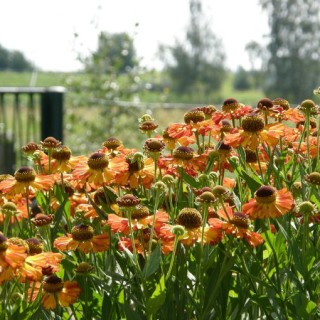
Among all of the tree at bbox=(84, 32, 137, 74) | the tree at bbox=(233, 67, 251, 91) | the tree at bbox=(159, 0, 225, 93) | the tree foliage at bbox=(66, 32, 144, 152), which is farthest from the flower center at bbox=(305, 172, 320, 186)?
the tree at bbox=(233, 67, 251, 91)

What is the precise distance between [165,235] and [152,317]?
0.39 feet

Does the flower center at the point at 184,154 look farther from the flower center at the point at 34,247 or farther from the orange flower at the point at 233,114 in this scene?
the flower center at the point at 34,247

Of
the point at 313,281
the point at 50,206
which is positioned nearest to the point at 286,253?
the point at 313,281

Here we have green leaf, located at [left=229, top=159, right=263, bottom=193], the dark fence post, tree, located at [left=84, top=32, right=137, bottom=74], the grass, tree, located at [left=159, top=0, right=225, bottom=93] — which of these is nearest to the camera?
green leaf, located at [left=229, top=159, right=263, bottom=193]

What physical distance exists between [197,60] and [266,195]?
38.1 m

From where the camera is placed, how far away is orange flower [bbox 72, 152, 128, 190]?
132 centimetres

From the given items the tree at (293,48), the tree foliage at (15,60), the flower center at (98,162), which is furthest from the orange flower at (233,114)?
the tree at (293,48)

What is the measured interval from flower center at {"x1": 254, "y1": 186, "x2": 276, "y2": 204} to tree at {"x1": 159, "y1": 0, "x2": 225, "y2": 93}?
36.3m

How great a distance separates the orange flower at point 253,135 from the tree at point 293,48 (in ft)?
96.2

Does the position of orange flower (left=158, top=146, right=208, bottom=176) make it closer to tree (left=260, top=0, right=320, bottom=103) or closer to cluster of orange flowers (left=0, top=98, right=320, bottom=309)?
cluster of orange flowers (left=0, top=98, right=320, bottom=309)

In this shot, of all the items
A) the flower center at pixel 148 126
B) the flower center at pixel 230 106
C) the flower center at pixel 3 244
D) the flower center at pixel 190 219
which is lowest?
the flower center at pixel 3 244

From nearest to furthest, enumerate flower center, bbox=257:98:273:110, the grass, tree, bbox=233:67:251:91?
flower center, bbox=257:98:273:110, the grass, tree, bbox=233:67:251:91

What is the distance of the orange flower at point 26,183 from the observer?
1329 millimetres

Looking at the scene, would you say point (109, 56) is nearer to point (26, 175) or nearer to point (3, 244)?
point (26, 175)
